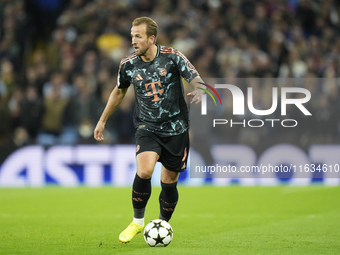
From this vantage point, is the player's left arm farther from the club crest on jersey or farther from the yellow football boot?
the yellow football boot

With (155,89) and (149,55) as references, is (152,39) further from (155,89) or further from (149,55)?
(155,89)

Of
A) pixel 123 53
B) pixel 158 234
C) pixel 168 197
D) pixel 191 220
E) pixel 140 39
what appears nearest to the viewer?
pixel 158 234

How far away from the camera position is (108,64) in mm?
12578

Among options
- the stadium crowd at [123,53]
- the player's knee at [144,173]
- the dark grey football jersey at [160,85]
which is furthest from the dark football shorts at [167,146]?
the stadium crowd at [123,53]

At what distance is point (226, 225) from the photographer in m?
6.80

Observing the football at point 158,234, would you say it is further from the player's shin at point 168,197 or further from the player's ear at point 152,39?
the player's ear at point 152,39

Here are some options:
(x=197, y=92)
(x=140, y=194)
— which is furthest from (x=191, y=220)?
(x=197, y=92)

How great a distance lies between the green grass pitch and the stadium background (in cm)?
74

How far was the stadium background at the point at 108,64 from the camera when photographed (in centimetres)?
1127

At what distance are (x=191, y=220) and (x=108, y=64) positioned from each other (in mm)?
6171

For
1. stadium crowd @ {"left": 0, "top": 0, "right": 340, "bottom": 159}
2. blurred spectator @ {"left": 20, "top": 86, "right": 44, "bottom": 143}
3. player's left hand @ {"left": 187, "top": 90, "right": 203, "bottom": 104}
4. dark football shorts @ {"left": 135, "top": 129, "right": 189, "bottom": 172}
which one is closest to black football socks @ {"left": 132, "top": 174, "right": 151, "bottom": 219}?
dark football shorts @ {"left": 135, "top": 129, "right": 189, "bottom": 172}

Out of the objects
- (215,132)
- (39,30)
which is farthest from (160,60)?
(39,30)

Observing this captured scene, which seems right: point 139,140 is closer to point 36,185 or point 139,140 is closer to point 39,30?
point 36,185

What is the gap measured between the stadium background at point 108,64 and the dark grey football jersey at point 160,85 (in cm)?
569
